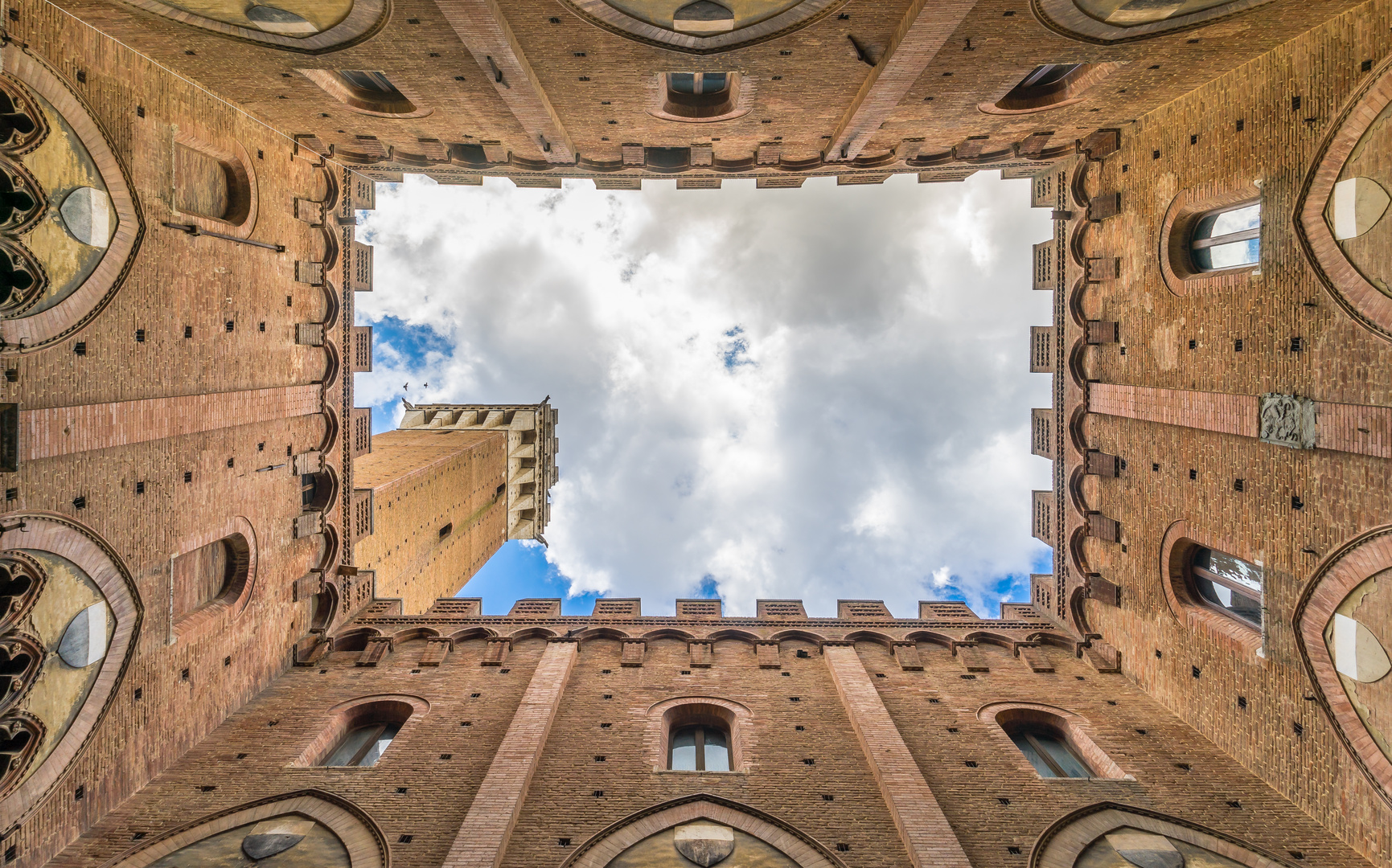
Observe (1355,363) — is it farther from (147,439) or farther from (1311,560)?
(147,439)

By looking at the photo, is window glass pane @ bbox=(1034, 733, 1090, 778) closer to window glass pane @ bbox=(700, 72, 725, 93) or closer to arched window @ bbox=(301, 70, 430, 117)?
window glass pane @ bbox=(700, 72, 725, 93)

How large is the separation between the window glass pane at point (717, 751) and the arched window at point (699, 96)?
13440 millimetres

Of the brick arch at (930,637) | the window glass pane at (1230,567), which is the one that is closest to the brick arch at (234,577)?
the brick arch at (930,637)

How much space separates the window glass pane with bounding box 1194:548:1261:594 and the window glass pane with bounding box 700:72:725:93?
13925 millimetres

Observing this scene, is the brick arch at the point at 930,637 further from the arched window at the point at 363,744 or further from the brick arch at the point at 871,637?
the arched window at the point at 363,744

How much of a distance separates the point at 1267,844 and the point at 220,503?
62.6ft

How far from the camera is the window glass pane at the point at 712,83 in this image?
1423 centimetres

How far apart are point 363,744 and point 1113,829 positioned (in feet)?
45.1

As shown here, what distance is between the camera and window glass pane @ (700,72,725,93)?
14227mm

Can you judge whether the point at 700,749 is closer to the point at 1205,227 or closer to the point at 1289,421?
the point at 1289,421

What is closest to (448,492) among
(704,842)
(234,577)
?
(234,577)

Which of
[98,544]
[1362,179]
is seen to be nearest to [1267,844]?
[1362,179]

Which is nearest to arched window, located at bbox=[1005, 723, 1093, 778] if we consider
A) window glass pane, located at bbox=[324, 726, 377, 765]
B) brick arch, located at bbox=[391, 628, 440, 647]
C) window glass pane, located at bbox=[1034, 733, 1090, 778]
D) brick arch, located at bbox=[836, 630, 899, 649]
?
window glass pane, located at bbox=[1034, 733, 1090, 778]

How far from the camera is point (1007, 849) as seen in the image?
32.7 ft
